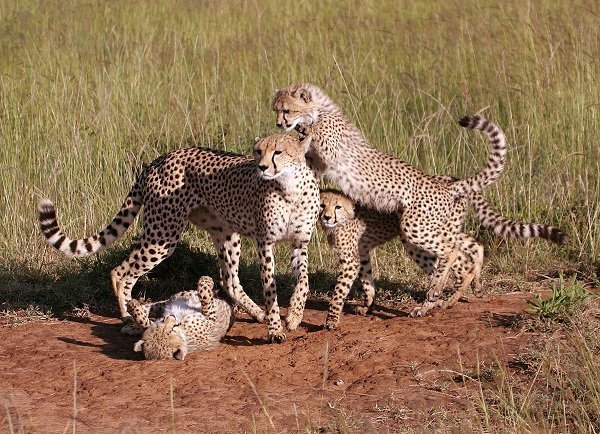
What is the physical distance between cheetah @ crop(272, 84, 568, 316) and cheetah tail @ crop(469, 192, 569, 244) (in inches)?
4.8

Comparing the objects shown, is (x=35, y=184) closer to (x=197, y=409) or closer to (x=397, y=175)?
(x=397, y=175)

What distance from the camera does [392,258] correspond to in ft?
20.1

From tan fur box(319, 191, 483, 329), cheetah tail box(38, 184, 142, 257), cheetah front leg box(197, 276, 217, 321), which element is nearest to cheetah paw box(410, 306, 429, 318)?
tan fur box(319, 191, 483, 329)

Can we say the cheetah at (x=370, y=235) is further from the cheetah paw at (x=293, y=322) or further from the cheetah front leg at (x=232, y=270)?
the cheetah front leg at (x=232, y=270)

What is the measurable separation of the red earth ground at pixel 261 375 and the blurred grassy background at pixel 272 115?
0.65 m


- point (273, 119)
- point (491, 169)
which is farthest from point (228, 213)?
point (273, 119)

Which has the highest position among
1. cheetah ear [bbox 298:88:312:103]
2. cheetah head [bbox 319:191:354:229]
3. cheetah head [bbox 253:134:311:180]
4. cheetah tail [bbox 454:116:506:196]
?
cheetah ear [bbox 298:88:312:103]

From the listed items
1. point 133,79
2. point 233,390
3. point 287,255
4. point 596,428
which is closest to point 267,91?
point 133,79

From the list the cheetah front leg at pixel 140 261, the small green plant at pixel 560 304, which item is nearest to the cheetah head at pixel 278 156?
the cheetah front leg at pixel 140 261

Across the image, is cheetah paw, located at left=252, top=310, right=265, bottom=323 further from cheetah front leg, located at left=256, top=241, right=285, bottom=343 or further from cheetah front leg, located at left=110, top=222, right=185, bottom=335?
cheetah front leg, located at left=110, top=222, right=185, bottom=335

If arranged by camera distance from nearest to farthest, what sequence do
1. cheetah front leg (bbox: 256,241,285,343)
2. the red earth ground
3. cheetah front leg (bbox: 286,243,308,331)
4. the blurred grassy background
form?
the red earth ground < cheetah front leg (bbox: 256,241,285,343) < cheetah front leg (bbox: 286,243,308,331) < the blurred grassy background

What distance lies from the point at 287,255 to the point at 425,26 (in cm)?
348

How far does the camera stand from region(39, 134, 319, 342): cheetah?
4.89 metres

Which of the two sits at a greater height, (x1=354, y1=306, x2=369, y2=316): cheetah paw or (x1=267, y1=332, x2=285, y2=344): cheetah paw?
(x1=267, y1=332, x2=285, y2=344): cheetah paw
